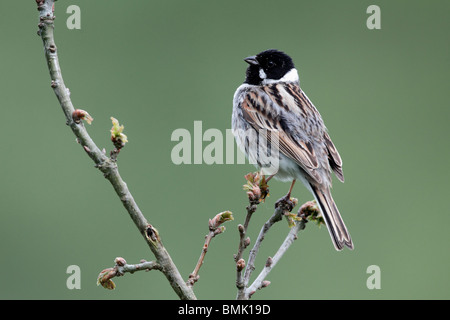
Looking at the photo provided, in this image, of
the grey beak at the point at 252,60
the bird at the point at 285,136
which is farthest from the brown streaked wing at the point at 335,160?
the grey beak at the point at 252,60

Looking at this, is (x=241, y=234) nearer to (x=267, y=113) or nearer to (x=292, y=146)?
(x=292, y=146)

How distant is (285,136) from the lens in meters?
3.94

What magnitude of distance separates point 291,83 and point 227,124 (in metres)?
1.44

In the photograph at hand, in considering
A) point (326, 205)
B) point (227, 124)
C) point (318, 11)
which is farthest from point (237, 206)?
point (318, 11)

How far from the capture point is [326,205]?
129 inches

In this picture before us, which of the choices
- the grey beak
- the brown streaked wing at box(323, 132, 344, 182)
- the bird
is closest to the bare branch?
the bird

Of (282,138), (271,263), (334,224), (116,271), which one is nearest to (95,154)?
(116,271)

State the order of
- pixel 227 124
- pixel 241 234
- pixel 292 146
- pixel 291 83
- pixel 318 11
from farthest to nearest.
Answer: pixel 318 11, pixel 227 124, pixel 291 83, pixel 292 146, pixel 241 234

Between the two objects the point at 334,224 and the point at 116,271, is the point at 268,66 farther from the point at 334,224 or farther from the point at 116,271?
the point at 116,271

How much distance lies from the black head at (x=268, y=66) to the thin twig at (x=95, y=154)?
2472mm

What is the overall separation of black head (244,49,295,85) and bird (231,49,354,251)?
0.09 m

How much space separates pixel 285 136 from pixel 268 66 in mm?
826

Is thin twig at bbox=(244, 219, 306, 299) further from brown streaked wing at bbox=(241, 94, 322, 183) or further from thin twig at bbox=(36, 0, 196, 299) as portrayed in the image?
brown streaked wing at bbox=(241, 94, 322, 183)

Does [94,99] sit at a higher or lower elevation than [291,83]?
higher
